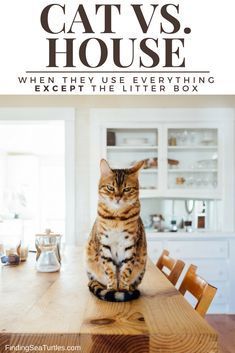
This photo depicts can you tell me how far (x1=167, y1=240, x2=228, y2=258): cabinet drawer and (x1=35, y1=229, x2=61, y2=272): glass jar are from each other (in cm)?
188

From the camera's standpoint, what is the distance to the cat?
3.22 ft

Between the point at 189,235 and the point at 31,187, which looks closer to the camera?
the point at 189,235

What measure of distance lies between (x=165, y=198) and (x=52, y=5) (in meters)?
2.19

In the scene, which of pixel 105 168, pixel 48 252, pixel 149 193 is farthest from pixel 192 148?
pixel 105 168

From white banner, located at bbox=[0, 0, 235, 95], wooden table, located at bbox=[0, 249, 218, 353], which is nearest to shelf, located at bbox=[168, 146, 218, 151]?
white banner, located at bbox=[0, 0, 235, 95]

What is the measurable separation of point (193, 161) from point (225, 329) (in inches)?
63.5

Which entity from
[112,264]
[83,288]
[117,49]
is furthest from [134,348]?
[117,49]

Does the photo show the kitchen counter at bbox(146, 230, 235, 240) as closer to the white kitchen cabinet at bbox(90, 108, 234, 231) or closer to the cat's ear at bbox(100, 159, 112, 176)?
the white kitchen cabinet at bbox(90, 108, 234, 231)

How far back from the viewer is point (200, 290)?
4.04 ft

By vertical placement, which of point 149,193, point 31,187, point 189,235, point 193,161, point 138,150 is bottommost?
point 189,235

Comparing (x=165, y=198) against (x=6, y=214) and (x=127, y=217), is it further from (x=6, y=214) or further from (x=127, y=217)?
(x=6, y=214)

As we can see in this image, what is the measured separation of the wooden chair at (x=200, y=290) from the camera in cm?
111

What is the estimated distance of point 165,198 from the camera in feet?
11.5

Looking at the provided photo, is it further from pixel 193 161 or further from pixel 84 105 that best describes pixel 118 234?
pixel 193 161
